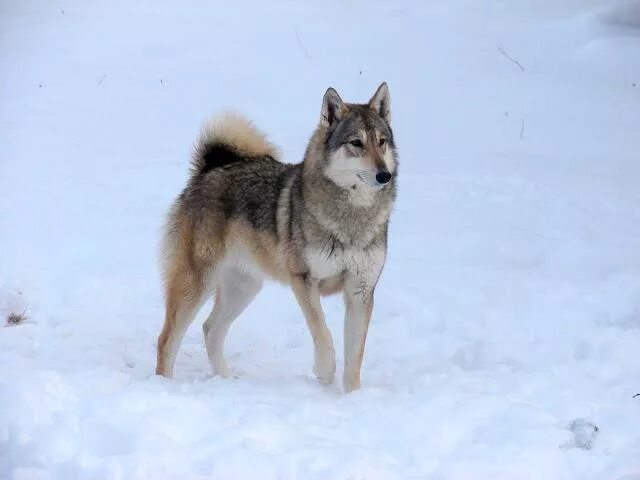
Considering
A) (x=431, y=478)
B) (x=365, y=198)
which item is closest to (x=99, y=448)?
(x=431, y=478)

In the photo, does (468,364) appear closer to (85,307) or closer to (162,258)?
(162,258)

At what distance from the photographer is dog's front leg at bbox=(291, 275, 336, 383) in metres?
5.11

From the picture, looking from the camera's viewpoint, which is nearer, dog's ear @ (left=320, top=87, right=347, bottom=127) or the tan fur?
dog's ear @ (left=320, top=87, right=347, bottom=127)

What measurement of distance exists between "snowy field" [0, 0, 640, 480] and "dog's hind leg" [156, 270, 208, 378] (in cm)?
27

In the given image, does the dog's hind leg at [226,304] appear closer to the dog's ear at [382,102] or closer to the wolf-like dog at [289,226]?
the wolf-like dog at [289,226]

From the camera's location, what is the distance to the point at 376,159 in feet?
16.1

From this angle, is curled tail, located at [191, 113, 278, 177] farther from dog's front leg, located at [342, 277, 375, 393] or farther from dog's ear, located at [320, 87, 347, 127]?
dog's front leg, located at [342, 277, 375, 393]

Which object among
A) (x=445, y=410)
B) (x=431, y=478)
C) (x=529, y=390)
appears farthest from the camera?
(x=529, y=390)

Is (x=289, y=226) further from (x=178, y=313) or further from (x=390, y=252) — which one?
(x=390, y=252)

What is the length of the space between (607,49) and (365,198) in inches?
305

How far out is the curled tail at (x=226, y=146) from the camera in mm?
5848

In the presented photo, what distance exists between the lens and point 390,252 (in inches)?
292

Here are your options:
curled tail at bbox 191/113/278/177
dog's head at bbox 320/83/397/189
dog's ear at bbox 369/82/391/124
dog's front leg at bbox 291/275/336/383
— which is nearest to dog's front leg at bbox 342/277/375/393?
dog's front leg at bbox 291/275/336/383

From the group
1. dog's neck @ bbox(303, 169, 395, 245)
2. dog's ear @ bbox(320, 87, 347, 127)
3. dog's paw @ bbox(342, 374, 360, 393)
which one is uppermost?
dog's ear @ bbox(320, 87, 347, 127)
